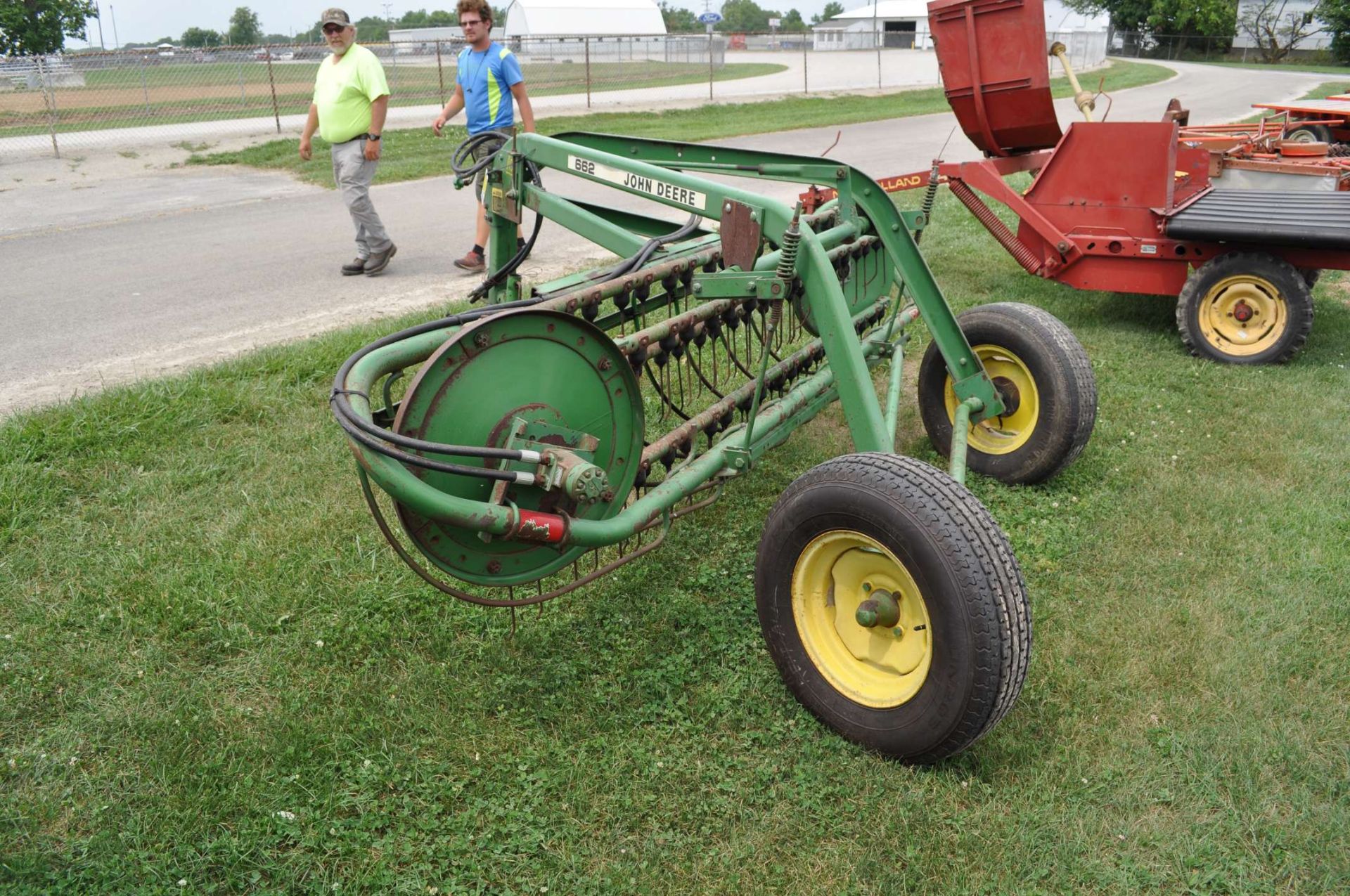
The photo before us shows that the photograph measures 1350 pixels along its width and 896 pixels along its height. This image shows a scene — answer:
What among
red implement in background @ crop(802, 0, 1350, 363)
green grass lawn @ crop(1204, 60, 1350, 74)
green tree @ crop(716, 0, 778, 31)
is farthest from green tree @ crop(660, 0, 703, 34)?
red implement in background @ crop(802, 0, 1350, 363)

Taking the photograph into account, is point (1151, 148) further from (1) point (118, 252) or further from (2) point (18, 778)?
(1) point (118, 252)

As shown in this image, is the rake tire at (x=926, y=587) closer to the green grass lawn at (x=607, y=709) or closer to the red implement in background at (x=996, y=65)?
the green grass lawn at (x=607, y=709)

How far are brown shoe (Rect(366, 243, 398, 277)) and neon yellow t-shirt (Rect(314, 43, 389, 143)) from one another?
0.92 meters

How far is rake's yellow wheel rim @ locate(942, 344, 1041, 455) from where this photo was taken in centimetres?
478

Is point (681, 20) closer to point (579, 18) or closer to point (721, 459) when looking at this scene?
point (579, 18)

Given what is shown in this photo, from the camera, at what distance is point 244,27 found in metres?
81.8

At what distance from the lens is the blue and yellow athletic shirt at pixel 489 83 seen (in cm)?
798

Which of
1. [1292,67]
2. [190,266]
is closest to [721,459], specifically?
[190,266]

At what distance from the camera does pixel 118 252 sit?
30.3 ft

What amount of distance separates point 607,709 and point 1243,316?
17.0 ft

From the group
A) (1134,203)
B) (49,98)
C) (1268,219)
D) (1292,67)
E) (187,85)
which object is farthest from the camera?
(1292,67)

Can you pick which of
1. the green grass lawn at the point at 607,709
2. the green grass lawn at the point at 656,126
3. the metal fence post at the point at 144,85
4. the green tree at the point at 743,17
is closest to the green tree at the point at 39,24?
the metal fence post at the point at 144,85

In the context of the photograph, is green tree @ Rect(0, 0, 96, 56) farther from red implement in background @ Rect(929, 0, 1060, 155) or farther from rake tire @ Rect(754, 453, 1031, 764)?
rake tire @ Rect(754, 453, 1031, 764)

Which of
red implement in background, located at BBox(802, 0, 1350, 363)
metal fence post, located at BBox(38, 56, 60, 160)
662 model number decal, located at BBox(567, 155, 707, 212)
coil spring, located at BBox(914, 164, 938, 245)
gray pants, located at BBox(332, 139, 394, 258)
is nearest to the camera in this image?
662 model number decal, located at BBox(567, 155, 707, 212)
